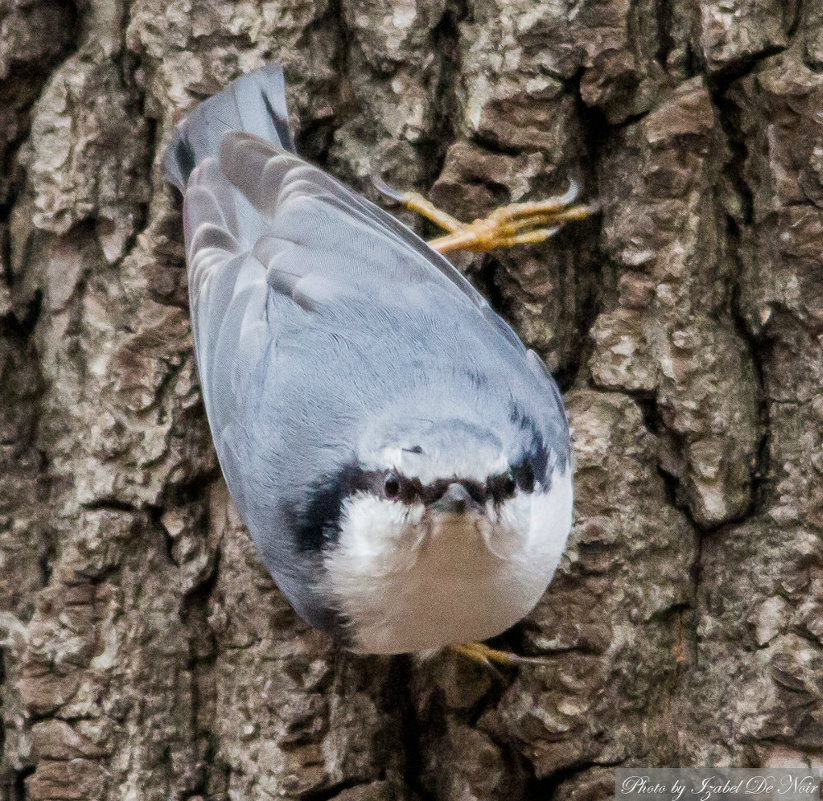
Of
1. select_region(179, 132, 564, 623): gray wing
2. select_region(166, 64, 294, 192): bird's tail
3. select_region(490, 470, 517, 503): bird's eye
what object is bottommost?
select_region(490, 470, 517, 503): bird's eye

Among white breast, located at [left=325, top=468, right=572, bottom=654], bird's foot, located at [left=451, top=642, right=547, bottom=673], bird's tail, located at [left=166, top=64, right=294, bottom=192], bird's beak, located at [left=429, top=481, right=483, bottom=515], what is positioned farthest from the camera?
bird's tail, located at [left=166, top=64, right=294, bottom=192]

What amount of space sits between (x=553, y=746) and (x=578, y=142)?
1.25 metres

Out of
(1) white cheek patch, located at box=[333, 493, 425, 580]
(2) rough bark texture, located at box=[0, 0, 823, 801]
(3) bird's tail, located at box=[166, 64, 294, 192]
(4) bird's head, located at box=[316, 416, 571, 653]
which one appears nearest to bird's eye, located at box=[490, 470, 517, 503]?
(4) bird's head, located at box=[316, 416, 571, 653]

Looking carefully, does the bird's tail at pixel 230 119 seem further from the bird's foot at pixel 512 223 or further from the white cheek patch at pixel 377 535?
the white cheek patch at pixel 377 535

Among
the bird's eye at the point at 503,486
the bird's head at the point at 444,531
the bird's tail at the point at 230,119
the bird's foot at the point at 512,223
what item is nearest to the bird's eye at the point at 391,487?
the bird's head at the point at 444,531

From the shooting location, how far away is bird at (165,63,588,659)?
2.10 m

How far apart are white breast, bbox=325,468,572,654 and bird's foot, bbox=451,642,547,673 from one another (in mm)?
127

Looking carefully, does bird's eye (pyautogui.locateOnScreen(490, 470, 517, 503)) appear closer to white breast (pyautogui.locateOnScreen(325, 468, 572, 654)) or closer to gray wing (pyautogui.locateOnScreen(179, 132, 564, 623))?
white breast (pyautogui.locateOnScreen(325, 468, 572, 654))

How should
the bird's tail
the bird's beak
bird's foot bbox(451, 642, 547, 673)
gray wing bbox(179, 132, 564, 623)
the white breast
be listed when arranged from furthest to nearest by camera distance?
the bird's tail
bird's foot bbox(451, 642, 547, 673)
gray wing bbox(179, 132, 564, 623)
the white breast
the bird's beak

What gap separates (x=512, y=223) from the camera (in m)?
2.58

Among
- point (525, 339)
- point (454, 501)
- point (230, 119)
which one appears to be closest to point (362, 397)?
point (454, 501)

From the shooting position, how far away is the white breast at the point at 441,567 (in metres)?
2.07

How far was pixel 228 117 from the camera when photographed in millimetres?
Result: 2652

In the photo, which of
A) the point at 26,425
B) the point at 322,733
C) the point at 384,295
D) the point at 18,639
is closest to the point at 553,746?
the point at 322,733
